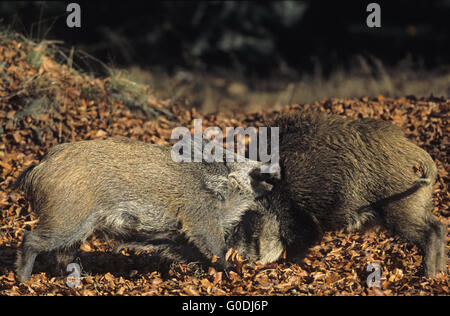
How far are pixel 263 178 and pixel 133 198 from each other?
1.21 m

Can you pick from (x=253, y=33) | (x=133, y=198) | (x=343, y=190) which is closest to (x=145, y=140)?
(x=133, y=198)

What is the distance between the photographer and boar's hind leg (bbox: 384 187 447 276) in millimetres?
4332

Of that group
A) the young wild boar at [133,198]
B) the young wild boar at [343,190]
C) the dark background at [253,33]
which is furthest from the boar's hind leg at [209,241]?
the dark background at [253,33]

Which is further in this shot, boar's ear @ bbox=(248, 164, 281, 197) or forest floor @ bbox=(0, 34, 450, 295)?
boar's ear @ bbox=(248, 164, 281, 197)

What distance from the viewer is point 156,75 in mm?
11117

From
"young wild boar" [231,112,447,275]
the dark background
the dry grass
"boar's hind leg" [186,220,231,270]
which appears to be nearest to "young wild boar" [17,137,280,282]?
"boar's hind leg" [186,220,231,270]

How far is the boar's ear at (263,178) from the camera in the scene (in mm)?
4797

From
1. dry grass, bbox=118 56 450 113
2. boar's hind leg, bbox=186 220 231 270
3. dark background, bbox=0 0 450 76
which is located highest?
dark background, bbox=0 0 450 76

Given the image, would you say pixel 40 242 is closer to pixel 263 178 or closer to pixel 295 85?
pixel 263 178

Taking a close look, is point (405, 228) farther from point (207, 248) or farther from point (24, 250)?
point (24, 250)

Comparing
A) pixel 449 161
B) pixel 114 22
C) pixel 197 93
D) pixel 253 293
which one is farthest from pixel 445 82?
pixel 114 22

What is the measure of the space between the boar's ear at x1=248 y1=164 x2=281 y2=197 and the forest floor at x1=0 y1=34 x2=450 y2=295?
670 mm

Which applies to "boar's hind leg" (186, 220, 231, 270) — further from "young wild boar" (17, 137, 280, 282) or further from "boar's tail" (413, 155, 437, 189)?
"boar's tail" (413, 155, 437, 189)

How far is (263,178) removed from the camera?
4.84 metres
